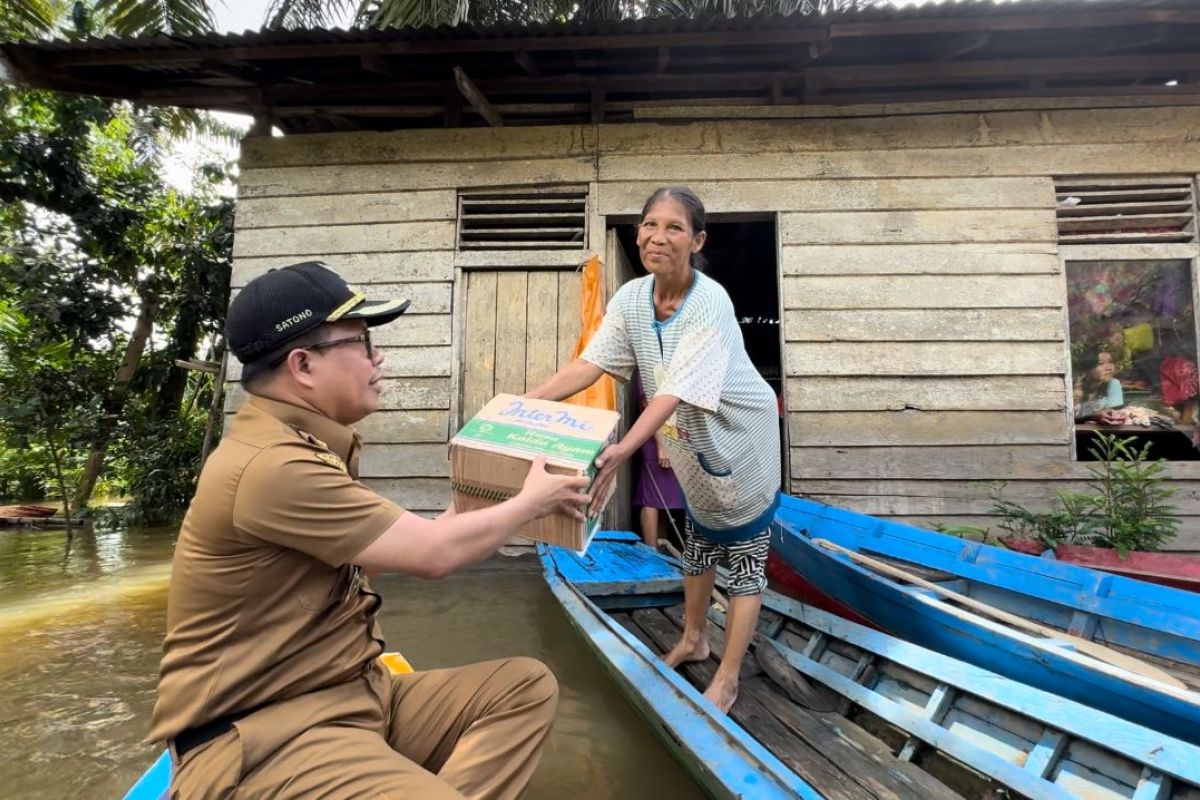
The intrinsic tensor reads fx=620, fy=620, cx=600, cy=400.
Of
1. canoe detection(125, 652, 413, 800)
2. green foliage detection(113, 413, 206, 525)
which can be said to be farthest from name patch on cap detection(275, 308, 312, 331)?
green foliage detection(113, 413, 206, 525)

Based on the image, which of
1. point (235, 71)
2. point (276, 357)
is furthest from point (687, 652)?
point (235, 71)

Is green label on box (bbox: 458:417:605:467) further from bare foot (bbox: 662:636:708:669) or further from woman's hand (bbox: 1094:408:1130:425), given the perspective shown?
woman's hand (bbox: 1094:408:1130:425)

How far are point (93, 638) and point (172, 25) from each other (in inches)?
292

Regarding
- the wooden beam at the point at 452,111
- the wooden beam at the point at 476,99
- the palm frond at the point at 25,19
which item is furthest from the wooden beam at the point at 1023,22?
the palm frond at the point at 25,19

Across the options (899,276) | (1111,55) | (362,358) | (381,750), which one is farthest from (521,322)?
(1111,55)

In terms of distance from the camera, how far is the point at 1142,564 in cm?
314

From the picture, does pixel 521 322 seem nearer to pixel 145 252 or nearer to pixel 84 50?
pixel 84 50

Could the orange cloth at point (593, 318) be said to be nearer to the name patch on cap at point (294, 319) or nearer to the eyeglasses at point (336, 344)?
the eyeglasses at point (336, 344)

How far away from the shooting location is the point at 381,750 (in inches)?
44.7

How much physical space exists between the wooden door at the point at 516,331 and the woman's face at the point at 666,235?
278 centimetres

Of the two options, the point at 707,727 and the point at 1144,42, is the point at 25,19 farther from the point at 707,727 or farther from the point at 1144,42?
the point at 1144,42

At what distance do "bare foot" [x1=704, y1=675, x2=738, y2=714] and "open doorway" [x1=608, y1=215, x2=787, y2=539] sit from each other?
→ 181cm

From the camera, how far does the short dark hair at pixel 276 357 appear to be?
1234 millimetres

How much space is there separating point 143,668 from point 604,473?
10.0 feet
